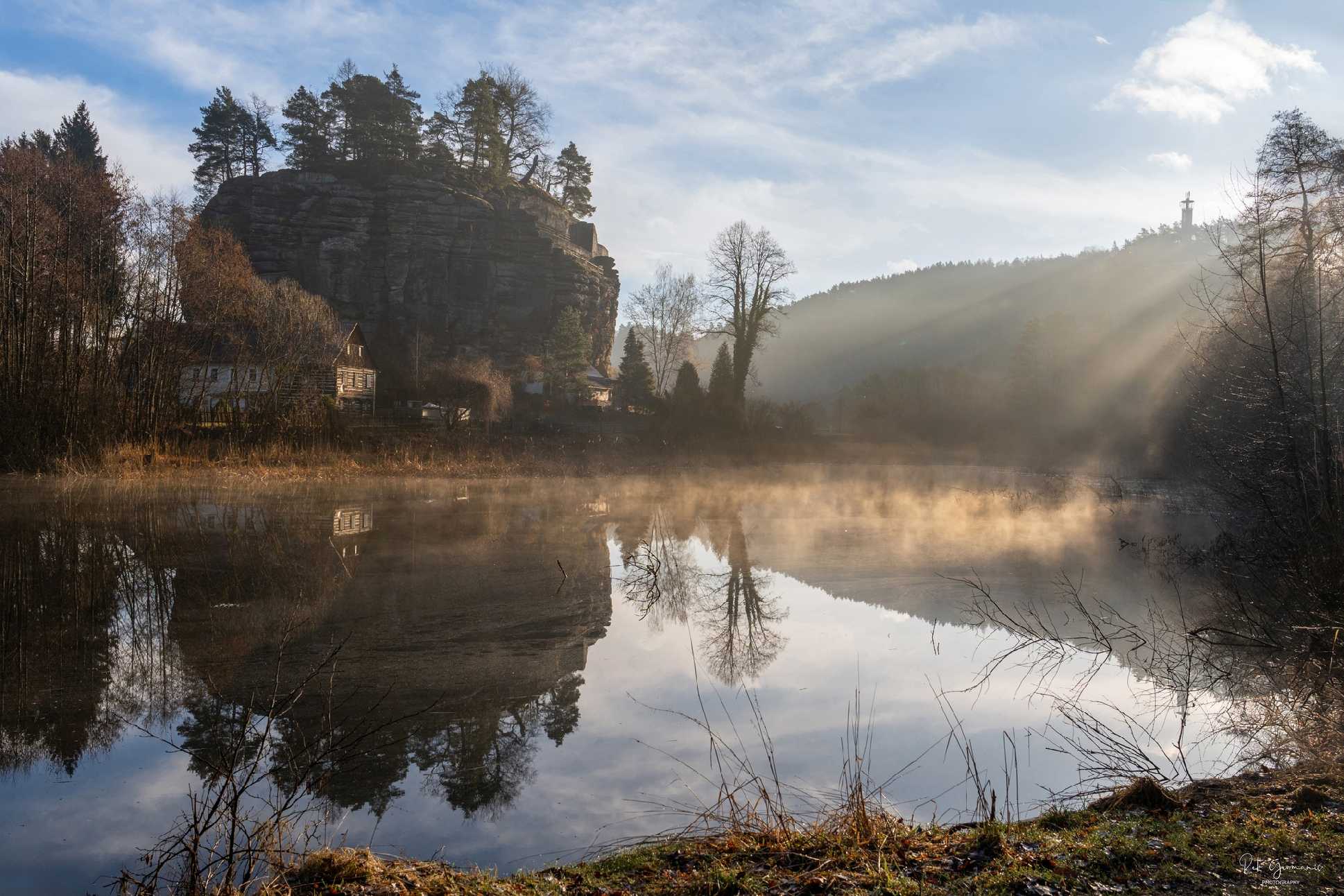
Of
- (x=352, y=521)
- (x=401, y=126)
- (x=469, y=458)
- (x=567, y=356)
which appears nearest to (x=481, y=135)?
(x=401, y=126)

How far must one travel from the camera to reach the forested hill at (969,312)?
9444 centimetres

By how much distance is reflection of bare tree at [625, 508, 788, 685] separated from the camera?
30.3 ft

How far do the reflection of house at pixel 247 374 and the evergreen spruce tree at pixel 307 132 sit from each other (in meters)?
18.8

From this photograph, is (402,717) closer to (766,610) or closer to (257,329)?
(766,610)

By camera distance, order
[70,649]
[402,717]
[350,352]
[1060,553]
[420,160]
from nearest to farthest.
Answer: [402,717] < [70,649] < [1060,553] < [350,352] < [420,160]

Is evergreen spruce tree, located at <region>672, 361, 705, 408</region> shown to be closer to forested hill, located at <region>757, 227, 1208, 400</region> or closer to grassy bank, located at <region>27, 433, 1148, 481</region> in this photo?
grassy bank, located at <region>27, 433, 1148, 481</region>

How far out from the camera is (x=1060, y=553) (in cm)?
1691

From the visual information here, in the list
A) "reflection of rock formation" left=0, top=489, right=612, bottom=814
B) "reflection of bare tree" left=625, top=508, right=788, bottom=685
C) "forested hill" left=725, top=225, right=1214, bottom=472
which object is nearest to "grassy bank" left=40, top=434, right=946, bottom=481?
"reflection of rock formation" left=0, top=489, right=612, bottom=814

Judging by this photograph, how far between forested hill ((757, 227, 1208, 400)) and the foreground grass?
7692cm

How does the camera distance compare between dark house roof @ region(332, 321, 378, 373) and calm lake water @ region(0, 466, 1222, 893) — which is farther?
dark house roof @ region(332, 321, 378, 373)

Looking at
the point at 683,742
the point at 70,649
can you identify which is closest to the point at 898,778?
the point at 683,742

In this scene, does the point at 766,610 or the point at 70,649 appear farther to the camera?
the point at 766,610

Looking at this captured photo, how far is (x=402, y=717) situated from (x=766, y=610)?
623 centimetres

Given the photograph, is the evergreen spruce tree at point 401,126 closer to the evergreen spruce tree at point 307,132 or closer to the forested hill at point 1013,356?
the evergreen spruce tree at point 307,132
